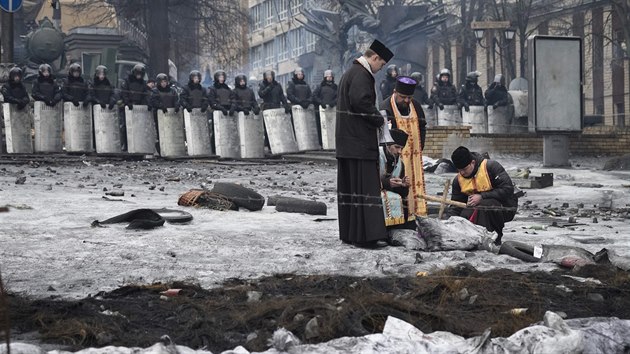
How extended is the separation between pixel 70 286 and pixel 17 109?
15644 mm

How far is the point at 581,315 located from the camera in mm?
6918

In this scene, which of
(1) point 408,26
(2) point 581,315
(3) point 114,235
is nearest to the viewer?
(2) point 581,315

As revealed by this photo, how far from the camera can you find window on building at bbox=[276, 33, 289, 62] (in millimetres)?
80375

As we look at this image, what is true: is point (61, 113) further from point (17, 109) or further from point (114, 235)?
point (114, 235)

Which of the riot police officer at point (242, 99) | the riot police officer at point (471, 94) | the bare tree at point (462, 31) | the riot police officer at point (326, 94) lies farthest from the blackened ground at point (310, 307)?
the bare tree at point (462, 31)

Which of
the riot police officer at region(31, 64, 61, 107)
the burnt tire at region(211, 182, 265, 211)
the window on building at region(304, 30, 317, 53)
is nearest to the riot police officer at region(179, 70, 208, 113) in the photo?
the riot police officer at region(31, 64, 61, 107)

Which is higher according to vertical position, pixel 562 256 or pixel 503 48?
pixel 503 48

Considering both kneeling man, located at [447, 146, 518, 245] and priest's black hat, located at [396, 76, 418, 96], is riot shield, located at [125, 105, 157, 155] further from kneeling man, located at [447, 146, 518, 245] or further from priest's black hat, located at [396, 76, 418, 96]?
kneeling man, located at [447, 146, 518, 245]

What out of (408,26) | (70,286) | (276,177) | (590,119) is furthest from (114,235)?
(408,26)

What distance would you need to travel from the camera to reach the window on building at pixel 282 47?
80375mm

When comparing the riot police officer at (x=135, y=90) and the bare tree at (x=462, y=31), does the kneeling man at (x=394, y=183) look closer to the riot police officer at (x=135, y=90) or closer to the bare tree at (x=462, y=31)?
the riot police officer at (x=135, y=90)

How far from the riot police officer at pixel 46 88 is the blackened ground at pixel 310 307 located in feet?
52.1

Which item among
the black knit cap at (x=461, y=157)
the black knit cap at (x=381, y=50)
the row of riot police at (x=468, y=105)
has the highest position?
the black knit cap at (x=381, y=50)

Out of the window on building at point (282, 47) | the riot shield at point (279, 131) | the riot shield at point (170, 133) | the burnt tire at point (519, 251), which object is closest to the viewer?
→ the burnt tire at point (519, 251)
